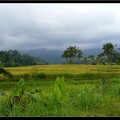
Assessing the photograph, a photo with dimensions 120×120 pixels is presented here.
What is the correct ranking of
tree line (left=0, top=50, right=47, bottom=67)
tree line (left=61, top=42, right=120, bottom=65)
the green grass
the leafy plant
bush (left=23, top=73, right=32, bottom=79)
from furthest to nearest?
tree line (left=61, top=42, right=120, bottom=65), tree line (left=0, top=50, right=47, bottom=67), bush (left=23, top=73, right=32, bottom=79), the leafy plant, the green grass

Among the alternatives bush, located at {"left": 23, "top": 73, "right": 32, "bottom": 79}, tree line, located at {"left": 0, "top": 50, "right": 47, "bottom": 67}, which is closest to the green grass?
bush, located at {"left": 23, "top": 73, "right": 32, "bottom": 79}

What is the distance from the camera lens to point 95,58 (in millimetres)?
35750

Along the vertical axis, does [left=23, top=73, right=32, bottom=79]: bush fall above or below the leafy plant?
below

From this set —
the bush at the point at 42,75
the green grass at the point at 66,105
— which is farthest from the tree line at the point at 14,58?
the green grass at the point at 66,105

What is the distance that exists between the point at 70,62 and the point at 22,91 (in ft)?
104

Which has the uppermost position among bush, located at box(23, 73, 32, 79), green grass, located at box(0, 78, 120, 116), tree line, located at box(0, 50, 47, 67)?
tree line, located at box(0, 50, 47, 67)

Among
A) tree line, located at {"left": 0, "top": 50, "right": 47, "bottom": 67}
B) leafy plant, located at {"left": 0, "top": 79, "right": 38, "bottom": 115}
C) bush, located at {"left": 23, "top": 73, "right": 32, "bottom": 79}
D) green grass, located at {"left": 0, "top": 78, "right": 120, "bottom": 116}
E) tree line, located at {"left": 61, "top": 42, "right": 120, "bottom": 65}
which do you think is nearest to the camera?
green grass, located at {"left": 0, "top": 78, "right": 120, "bottom": 116}

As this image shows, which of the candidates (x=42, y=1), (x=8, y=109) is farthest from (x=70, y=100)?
(x=42, y=1)

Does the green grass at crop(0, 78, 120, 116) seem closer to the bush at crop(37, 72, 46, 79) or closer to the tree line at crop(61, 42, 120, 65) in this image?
the bush at crop(37, 72, 46, 79)

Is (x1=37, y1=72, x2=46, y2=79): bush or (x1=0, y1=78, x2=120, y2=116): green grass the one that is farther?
(x1=37, y1=72, x2=46, y2=79): bush

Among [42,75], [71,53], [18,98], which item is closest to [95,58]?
[71,53]

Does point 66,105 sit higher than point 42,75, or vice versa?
point 66,105

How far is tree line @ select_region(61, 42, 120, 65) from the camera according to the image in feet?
97.5

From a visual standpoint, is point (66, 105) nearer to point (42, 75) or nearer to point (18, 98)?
Answer: point (18, 98)
